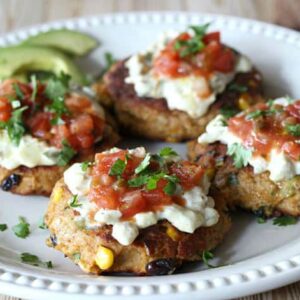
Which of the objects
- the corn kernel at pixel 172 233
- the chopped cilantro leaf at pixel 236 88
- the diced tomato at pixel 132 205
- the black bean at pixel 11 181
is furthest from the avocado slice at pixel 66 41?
the corn kernel at pixel 172 233

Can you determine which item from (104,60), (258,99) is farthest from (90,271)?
(104,60)

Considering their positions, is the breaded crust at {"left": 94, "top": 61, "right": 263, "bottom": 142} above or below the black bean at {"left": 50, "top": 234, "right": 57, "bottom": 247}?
above

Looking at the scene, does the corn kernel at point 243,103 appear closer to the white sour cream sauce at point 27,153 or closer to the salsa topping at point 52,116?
the salsa topping at point 52,116

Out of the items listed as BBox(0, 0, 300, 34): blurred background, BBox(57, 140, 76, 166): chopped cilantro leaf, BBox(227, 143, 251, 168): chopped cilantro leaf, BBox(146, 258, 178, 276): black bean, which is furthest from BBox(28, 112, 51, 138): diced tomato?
BBox(0, 0, 300, 34): blurred background

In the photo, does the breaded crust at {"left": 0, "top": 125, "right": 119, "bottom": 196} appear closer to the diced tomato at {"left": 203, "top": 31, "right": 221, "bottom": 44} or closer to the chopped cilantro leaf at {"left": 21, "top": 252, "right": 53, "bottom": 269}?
the chopped cilantro leaf at {"left": 21, "top": 252, "right": 53, "bottom": 269}

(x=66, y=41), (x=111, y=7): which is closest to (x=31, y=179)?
(x=66, y=41)

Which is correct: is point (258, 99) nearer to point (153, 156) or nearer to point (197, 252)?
point (153, 156)
